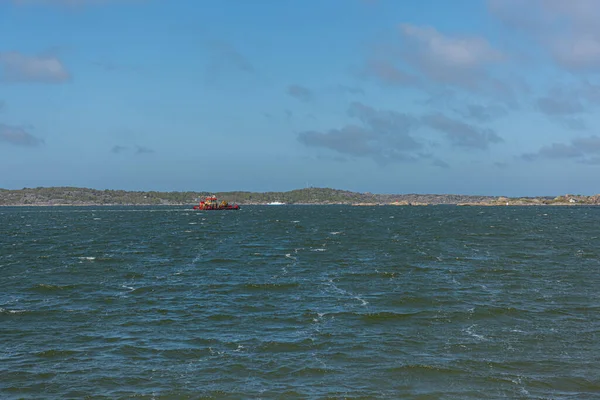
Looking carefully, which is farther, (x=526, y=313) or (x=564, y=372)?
(x=526, y=313)

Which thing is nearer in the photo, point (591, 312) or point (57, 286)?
point (591, 312)

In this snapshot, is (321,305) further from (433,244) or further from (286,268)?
(433,244)

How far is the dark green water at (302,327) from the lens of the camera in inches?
893

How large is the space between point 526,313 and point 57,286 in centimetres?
3589

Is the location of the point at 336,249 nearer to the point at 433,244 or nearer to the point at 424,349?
the point at 433,244

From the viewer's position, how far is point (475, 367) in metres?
24.5

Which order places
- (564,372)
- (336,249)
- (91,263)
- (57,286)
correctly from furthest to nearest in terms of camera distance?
1. (336,249)
2. (91,263)
3. (57,286)
4. (564,372)

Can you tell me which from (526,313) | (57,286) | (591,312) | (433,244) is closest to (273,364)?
(526,313)

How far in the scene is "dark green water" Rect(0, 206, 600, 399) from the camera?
22.7 m

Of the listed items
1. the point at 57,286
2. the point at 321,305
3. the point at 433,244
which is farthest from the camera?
the point at 433,244

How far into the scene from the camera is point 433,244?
77.3 m

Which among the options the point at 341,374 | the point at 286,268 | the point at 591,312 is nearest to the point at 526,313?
the point at 591,312

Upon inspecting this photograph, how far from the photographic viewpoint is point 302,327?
3147 centimetres

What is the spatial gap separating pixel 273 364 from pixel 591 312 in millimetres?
22061
